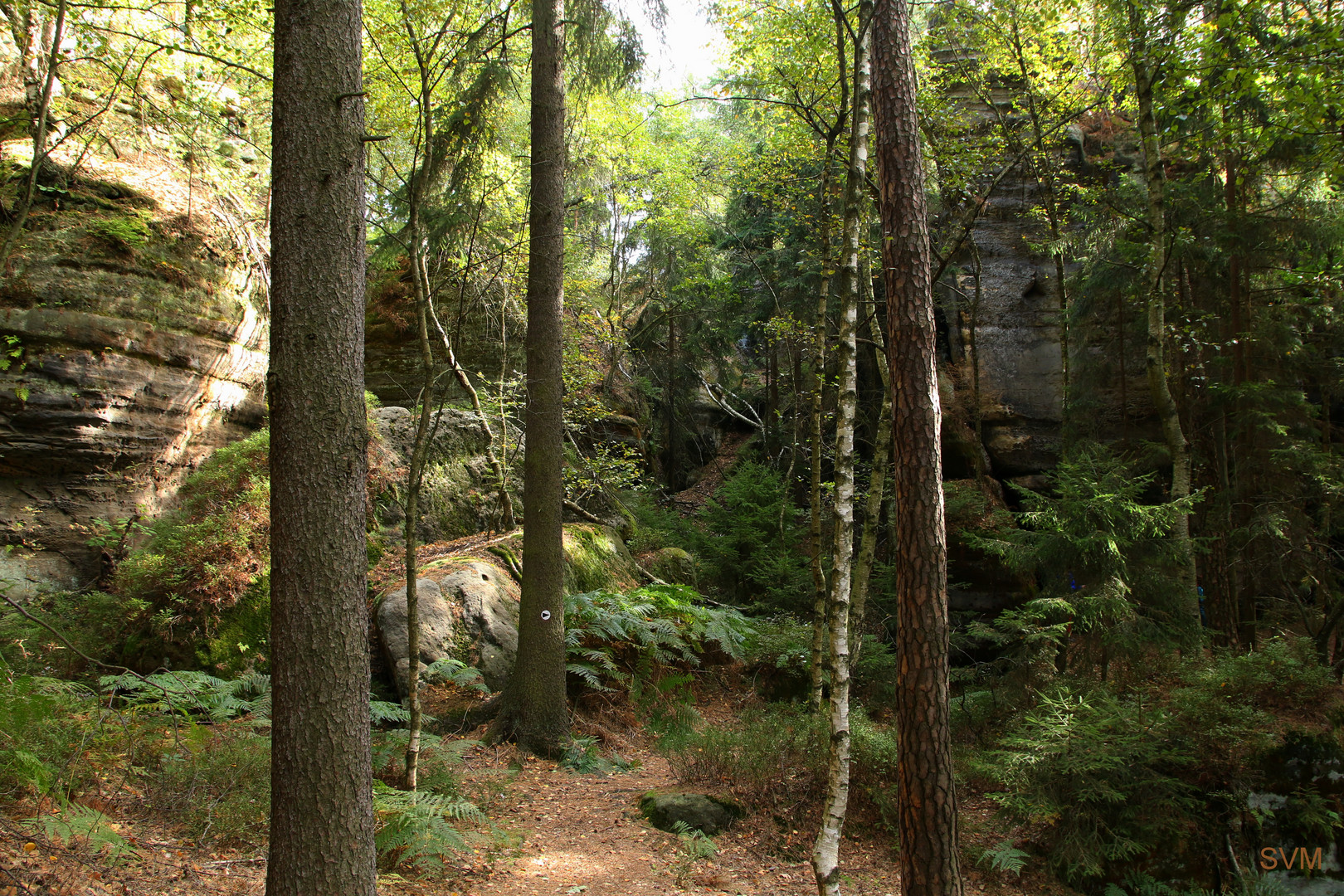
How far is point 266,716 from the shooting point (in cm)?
616

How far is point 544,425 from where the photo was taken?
24.8 ft

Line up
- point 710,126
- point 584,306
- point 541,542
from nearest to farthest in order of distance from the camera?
point 541,542 → point 584,306 → point 710,126

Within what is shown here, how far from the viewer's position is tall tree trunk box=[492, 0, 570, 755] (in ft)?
24.1

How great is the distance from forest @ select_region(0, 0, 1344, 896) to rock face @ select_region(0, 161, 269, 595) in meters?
0.05

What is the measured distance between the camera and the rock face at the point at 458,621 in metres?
8.04

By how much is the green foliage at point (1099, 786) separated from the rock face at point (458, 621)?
18.1 ft

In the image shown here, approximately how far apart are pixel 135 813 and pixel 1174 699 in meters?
8.45

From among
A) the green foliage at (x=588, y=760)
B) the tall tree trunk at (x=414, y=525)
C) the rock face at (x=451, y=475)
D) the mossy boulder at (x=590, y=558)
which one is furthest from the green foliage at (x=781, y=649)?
the tall tree trunk at (x=414, y=525)

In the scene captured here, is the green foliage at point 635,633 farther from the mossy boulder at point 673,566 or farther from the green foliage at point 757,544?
the green foliage at point 757,544

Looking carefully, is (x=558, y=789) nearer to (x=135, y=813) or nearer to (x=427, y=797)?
(x=427, y=797)

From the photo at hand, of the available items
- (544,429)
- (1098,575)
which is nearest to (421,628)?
(544,429)

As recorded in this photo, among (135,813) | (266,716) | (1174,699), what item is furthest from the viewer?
(1174,699)

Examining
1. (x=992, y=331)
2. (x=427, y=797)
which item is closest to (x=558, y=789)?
(x=427, y=797)

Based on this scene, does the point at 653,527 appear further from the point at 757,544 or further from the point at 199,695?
the point at 199,695
